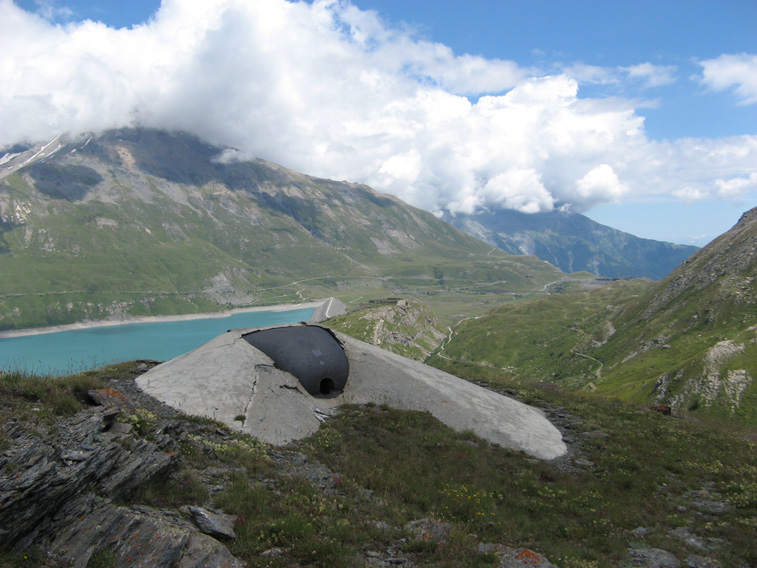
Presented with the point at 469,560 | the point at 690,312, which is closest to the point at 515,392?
the point at 469,560

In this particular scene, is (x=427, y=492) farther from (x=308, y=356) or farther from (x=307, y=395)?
(x=308, y=356)

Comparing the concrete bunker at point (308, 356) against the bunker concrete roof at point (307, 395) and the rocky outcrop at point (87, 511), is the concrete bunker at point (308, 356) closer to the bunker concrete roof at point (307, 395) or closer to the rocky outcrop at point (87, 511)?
the bunker concrete roof at point (307, 395)

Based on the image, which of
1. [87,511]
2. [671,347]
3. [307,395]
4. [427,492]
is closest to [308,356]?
[307,395]

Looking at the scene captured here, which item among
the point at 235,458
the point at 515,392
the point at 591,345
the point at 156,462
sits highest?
the point at 156,462

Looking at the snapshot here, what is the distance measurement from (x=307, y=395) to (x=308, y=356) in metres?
2.66

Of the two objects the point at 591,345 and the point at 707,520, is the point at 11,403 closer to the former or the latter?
the point at 707,520

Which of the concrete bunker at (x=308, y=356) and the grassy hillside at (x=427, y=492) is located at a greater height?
the concrete bunker at (x=308, y=356)

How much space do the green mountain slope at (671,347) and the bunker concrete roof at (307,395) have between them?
22.1 metres

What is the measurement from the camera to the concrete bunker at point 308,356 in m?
24.4

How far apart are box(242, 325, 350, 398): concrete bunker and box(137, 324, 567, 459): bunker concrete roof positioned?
387mm

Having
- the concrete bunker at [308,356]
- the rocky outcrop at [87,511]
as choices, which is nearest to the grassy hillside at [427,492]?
the rocky outcrop at [87,511]

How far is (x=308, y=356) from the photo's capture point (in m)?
25.1

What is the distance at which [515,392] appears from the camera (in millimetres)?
34594

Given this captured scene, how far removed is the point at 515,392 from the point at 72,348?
21382cm
